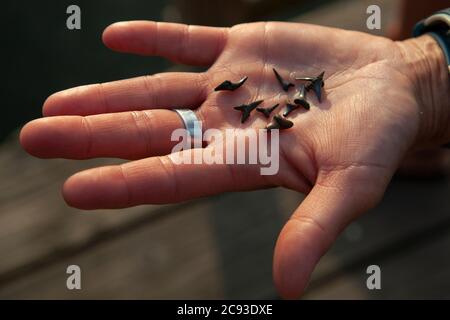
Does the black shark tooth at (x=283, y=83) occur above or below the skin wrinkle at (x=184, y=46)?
below

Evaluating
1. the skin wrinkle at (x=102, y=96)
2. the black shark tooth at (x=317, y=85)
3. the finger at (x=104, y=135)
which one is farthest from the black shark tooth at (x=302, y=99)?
the skin wrinkle at (x=102, y=96)

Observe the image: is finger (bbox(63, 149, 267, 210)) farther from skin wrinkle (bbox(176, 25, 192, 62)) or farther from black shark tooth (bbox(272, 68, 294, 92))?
skin wrinkle (bbox(176, 25, 192, 62))

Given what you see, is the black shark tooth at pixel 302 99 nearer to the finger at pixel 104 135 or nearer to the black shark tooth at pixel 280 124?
the black shark tooth at pixel 280 124

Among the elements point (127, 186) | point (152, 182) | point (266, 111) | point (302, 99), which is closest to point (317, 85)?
point (302, 99)
